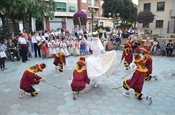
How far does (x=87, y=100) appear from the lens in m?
5.81

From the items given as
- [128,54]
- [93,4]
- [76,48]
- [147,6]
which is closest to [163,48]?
[128,54]

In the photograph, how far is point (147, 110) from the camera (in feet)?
17.0

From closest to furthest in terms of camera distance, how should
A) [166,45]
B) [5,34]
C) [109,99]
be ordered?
1. [109,99]
2. [166,45]
3. [5,34]

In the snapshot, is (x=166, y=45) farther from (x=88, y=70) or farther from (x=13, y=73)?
(x=13, y=73)

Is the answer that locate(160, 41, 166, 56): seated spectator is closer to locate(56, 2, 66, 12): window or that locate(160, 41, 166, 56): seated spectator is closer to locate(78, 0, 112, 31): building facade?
locate(56, 2, 66, 12): window

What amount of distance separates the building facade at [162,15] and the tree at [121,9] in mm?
4404

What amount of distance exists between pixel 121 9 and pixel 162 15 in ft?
24.7

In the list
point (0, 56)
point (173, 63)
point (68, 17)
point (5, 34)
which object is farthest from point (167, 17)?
point (0, 56)

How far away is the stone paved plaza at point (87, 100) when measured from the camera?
204 inches

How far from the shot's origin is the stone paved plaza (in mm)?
5184

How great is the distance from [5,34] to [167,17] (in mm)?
22907

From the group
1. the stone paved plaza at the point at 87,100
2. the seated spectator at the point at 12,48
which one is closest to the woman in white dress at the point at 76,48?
the seated spectator at the point at 12,48

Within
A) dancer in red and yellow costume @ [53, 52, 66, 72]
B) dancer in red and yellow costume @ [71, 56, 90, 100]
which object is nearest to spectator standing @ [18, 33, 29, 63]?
dancer in red and yellow costume @ [53, 52, 66, 72]

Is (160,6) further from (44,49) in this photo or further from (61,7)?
(44,49)
